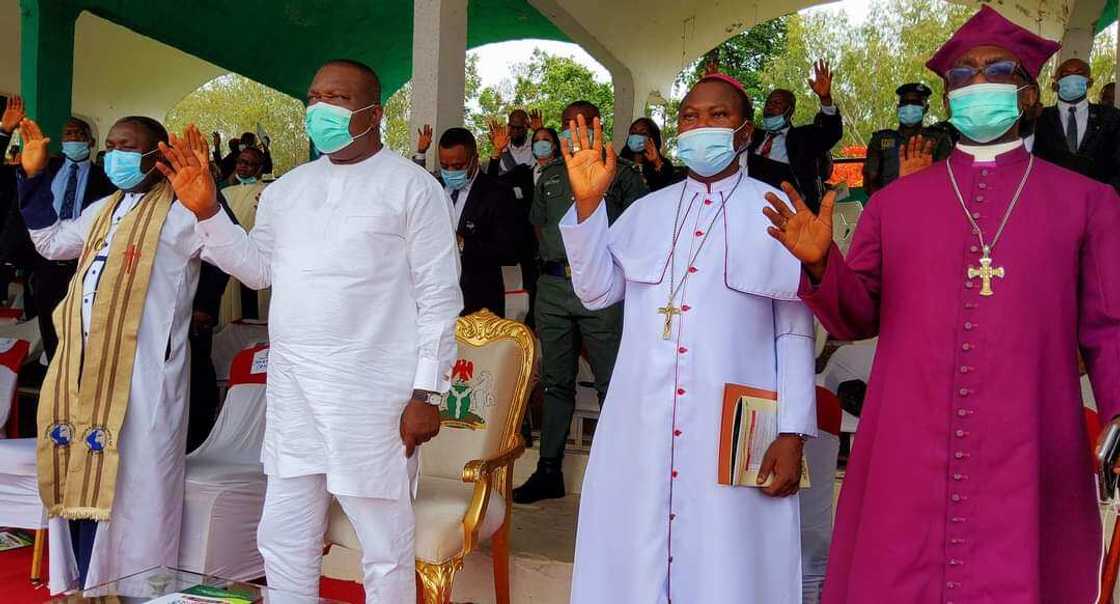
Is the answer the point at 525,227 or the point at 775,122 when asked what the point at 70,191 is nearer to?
the point at 525,227

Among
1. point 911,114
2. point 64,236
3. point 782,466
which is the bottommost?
point 782,466

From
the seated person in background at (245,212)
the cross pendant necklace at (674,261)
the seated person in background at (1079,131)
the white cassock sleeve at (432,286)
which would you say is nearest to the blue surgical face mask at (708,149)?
the cross pendant necklace at (674,261)

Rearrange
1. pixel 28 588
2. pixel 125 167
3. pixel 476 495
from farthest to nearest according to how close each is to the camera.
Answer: pixel 28 588 < pixel 125 167 < pixel 476 495

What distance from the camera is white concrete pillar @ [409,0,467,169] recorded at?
657 cm

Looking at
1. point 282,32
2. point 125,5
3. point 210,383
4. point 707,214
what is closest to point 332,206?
point 707,214

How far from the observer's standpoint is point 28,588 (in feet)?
14.3

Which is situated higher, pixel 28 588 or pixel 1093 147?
pixel 1093 147

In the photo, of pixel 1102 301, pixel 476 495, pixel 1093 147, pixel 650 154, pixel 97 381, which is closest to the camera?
pixel 1102 301

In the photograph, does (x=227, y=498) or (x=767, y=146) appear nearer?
(x=227, y=498)

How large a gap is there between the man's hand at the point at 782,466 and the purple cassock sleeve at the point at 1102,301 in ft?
2.43

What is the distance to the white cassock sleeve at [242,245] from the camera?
11.0ft

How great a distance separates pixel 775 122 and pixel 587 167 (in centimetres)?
426

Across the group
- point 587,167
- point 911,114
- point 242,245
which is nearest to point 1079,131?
point 911,114

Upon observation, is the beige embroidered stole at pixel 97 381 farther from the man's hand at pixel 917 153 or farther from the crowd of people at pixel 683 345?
the man's hand at pixel 917 153
